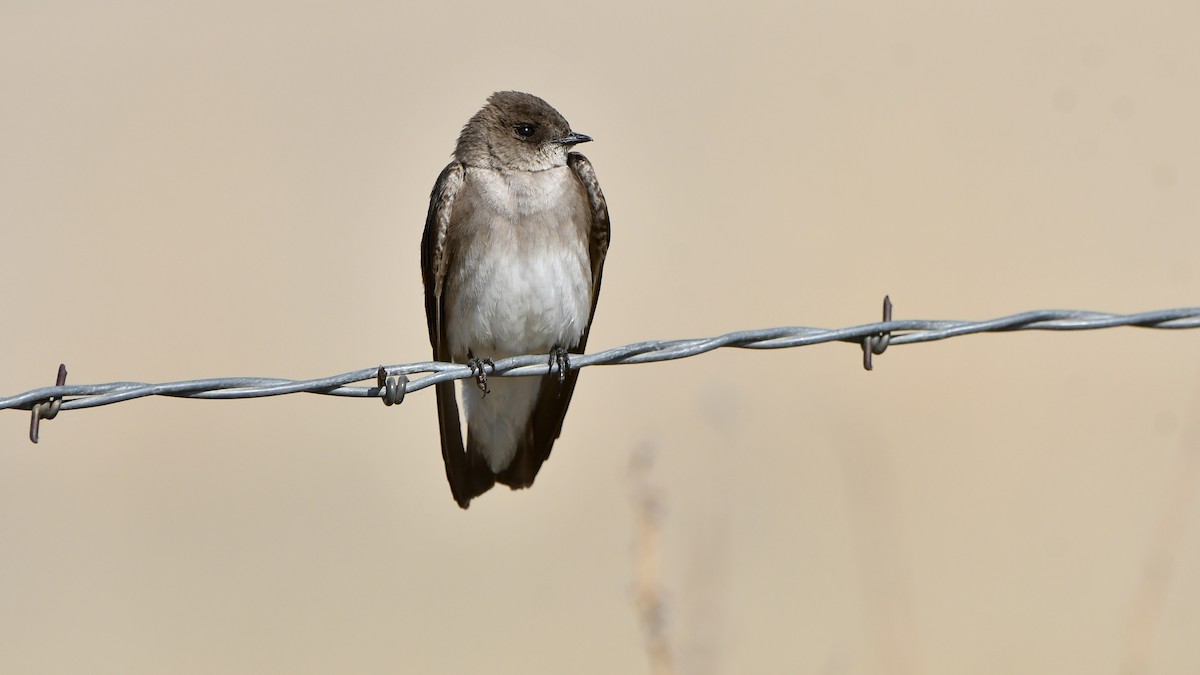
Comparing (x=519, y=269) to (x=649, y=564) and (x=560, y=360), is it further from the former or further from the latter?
(x=649, y=564)

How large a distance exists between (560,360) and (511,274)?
48.7 inches

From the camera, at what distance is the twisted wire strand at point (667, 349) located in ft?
12.8

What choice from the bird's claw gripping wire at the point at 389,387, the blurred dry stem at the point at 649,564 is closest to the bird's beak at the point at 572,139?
the blurred dry stem at the point at 649,564

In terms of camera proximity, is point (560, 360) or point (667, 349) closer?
point (667, 349)

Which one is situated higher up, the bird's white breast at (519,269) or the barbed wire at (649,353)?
the bird's white breast at (519,269)

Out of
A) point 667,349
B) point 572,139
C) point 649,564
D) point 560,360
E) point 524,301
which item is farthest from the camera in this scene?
point 572,139

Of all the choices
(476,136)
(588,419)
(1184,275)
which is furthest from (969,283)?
(476,136)

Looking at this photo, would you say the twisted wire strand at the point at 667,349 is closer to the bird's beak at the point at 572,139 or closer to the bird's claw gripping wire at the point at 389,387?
the bird's claw gripping wire at the point at 389,387

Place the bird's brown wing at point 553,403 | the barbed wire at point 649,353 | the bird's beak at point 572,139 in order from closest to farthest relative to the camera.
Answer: the barbed wire at point 649,353
the bird's brown wing at point 553,403
the bird's beak at point 572,139

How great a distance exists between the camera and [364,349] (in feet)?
33.5

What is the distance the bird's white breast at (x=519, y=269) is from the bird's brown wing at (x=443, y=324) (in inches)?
2.1

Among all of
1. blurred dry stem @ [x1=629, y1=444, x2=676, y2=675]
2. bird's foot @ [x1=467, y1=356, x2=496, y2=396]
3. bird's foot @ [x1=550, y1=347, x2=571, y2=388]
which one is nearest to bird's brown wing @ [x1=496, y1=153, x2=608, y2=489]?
bird's foot @ [x1=550, y1=347, x2=571, y2=388]

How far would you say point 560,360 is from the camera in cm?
520

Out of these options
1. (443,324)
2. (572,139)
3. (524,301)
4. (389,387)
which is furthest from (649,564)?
(572,139)
